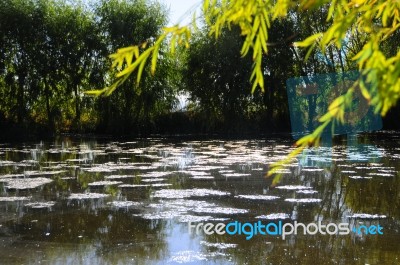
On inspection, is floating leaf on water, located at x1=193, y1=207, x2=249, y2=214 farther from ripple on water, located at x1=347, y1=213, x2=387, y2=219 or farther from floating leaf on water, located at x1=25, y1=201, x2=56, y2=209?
floating leaf on water, located at x1=25, y1=201, x2=56, y2=209

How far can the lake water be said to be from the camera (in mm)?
3225

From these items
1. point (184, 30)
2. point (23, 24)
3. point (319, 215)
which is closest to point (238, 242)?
point (319, 215)

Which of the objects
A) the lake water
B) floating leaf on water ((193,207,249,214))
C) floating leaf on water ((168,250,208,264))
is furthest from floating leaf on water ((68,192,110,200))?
floating leaf on water ((168,250,208,264))

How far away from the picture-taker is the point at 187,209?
4.58m

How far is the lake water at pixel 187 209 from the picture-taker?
3225mm

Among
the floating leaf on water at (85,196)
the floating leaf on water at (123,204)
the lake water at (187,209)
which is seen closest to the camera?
the lake water at (187,209)

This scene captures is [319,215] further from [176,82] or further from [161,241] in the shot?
[176,82]

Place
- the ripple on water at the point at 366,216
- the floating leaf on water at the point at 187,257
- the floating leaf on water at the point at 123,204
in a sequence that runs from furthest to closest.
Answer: the floating leaf on water at the point at 123,204 < the ripple on water at the point at 366,216 < the floating leaf on water at the point at 187,257

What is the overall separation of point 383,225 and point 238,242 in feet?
3.74

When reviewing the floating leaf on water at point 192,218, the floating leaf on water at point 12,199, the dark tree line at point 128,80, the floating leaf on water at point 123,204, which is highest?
the dark tree line at point 128,80

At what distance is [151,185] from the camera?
6047 mm

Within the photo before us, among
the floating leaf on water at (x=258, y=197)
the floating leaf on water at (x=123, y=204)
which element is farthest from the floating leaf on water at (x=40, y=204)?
the floating leaf on water at (x=258, y=197)

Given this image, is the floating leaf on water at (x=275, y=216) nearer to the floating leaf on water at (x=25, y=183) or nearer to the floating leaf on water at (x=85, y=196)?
the floating leaf on water at (x=85, y=196)

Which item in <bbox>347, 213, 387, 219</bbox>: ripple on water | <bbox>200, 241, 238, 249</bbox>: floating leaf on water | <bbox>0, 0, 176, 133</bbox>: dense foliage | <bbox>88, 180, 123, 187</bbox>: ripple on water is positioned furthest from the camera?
<bbox>0, 0, 176, 133</bbox>: dense foliage
